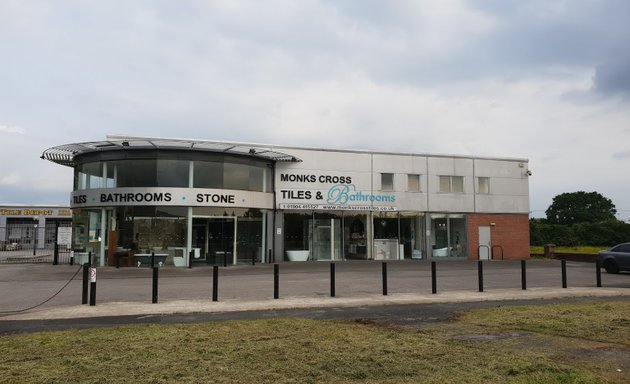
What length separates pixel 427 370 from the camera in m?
5.89

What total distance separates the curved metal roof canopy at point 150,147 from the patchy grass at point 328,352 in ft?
57.2

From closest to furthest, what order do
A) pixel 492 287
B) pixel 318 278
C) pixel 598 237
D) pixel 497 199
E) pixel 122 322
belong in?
1. pixel 122 322
2. pixel 492 287
3. pixel 318 278
4. pixel 497 199
5. pixel 598 237

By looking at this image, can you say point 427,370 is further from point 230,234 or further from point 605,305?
point 230,234

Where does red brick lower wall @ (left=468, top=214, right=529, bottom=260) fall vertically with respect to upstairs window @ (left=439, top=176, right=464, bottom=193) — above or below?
below

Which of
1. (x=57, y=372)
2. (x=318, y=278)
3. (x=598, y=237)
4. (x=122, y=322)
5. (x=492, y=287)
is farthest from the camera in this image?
(x=598, y=237)

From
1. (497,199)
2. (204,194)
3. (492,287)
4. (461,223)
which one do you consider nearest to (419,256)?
(461,223)

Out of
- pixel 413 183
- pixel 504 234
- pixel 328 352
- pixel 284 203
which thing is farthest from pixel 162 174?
pixel 504 234

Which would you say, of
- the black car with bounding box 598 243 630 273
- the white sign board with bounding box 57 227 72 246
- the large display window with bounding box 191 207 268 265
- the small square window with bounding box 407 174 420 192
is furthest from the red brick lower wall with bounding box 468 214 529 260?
the white sign board with bounding box 57 227 72 246

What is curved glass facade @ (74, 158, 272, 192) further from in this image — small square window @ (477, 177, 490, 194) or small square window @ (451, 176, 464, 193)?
small square window @ (477, 177, 490, 194)

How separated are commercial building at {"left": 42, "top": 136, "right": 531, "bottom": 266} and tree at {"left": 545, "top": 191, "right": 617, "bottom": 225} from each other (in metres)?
56.1

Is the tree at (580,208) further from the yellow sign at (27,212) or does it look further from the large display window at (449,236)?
the yellow sign at (27,212)

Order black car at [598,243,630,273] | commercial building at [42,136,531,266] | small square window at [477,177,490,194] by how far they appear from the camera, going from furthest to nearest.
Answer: small square window at [477,177,490,194] → commercial building at [42,136,531,266] → black car at [598,243,630,273]

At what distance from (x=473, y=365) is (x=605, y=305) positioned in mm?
6986

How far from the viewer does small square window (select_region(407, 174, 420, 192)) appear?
1261 inches
